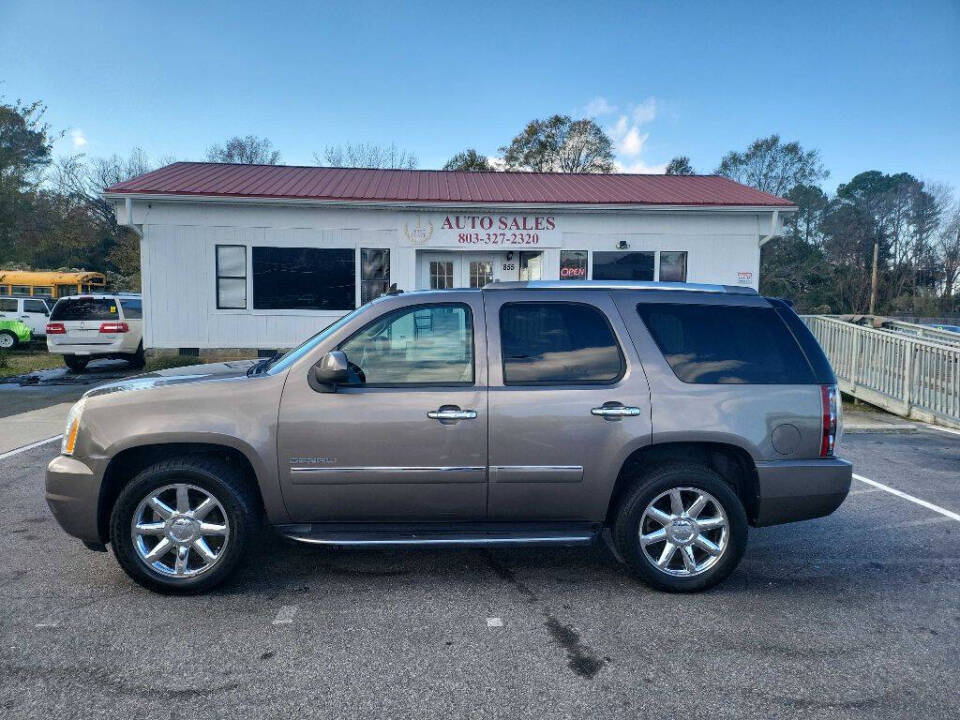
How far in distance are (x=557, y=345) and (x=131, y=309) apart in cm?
1429

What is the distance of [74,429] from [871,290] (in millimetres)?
56850

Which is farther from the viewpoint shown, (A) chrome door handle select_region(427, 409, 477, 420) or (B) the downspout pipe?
(B) the downspout pipe

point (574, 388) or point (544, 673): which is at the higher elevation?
point (574, 388)

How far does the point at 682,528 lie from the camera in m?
4.03

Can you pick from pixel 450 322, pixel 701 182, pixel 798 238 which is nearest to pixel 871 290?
pixel 798 238

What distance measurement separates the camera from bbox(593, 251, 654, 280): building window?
1454 centimetres

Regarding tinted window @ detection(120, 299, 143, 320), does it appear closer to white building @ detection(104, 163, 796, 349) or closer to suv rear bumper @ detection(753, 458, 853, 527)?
white building @ detection(104, 163, 796, 349)

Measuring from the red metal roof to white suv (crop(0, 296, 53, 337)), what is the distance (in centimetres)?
1108

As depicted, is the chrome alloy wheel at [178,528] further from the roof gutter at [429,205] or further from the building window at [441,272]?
the building window at [441,272]

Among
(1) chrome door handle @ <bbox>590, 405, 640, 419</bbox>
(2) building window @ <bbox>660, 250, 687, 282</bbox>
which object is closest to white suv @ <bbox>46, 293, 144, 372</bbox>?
(2) building window @ <bbox>660, 250, 687, 282</bbox>

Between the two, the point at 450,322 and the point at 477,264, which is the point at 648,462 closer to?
the point at 450,322

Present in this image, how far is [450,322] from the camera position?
13.6 feet

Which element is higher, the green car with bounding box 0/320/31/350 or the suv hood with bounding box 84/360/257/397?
the suv hood with bounding box 84/360/257/397

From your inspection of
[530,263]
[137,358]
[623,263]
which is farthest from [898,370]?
[137,358]
